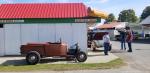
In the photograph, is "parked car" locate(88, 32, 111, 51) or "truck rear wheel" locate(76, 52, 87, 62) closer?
"truck rear wheel" locate(76, 52, 87, 62)

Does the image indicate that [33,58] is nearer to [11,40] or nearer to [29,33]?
[29,33]

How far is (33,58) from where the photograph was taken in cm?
2058

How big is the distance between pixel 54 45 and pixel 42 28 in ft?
17.4

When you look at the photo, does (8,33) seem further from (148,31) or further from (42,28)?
(148,31)

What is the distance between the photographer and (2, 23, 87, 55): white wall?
85.9 ft

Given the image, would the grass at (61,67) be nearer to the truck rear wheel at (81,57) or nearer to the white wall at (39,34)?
the truck rear wheel at (81,57)

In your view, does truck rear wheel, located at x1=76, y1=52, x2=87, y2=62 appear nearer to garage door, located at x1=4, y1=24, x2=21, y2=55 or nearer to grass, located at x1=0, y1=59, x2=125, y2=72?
grass, located at x1=0, y1=59, x2=125, y2=72

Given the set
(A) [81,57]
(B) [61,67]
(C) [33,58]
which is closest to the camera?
(B) [61,67]

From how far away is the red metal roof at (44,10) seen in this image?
26391mm

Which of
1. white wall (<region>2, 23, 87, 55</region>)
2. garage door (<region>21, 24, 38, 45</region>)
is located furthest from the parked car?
garage door (<region>21, 24, 38, 45</region>)

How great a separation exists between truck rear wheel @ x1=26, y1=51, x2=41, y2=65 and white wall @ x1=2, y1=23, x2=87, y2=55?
5729 mm

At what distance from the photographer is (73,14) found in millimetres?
26328

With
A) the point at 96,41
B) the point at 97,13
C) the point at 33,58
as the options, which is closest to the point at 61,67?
the point at 33,58

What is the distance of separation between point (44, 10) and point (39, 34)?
2.22 metres
